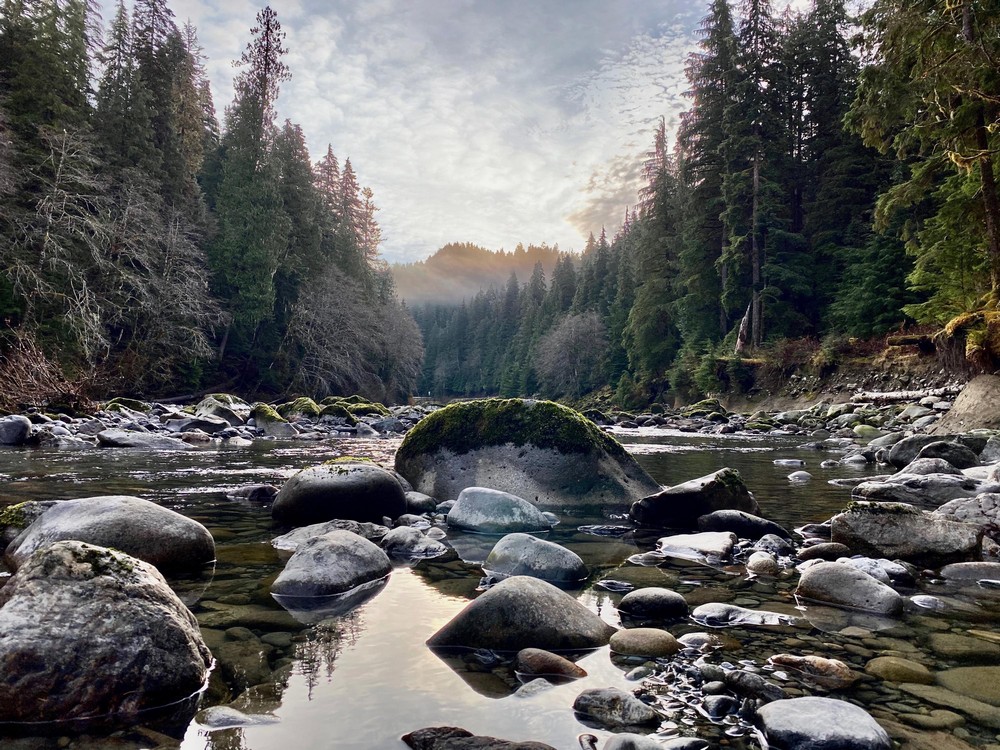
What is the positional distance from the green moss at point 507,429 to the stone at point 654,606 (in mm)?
3511

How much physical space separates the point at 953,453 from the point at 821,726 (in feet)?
26.4

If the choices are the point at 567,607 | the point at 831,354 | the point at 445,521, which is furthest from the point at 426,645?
the point at 831,354

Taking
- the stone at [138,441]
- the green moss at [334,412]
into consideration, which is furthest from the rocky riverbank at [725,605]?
the green moss at [334,412]

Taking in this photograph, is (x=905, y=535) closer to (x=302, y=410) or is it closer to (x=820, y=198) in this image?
(x=302, y=410)

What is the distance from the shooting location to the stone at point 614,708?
1851 mm

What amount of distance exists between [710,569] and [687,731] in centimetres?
216

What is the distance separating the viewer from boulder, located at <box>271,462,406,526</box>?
5082mm

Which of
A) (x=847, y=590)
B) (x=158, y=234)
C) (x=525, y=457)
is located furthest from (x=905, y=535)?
(x=158, y=234)

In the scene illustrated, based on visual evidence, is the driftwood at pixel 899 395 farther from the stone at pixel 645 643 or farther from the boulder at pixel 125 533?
the boulder at pixel 125 533

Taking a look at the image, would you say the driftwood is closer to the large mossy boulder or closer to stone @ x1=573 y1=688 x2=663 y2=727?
the large mossy boulder

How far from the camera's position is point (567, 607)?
2.68 metres

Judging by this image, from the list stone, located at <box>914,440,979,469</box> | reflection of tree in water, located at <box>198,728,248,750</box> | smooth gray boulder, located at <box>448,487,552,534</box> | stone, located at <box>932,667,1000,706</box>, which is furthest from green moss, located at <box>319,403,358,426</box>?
stone, located at <box>932,667,1000,706</box>

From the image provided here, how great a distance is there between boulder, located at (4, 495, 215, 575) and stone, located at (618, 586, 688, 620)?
8.65 ft

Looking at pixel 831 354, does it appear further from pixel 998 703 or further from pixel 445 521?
pixel 998 703
